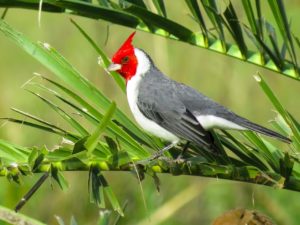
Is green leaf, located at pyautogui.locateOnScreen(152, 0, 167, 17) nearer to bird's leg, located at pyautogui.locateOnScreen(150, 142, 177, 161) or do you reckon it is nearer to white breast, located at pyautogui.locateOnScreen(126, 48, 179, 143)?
bird's leg, located at pyautogui.locateOnScreen(150, 142, 177, 161)

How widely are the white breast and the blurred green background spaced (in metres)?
0.39

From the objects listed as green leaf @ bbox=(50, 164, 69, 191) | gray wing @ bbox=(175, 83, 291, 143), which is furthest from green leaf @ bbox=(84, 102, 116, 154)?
gray wing @ bbox=(175, 83, 291, 143)

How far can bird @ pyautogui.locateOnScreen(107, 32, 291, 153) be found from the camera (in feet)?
14.0

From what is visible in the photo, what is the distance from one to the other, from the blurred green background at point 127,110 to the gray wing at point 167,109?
0.52 metres

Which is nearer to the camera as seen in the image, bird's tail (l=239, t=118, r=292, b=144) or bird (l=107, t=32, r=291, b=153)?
bird's tail (l=239, t=118, r=292, b=144)

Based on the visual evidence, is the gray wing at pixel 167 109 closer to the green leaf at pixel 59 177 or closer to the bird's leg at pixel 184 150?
the bird's leg at pixel 184 150

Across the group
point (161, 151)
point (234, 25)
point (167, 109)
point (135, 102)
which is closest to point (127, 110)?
point (135, 102)

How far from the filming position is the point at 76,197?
20.1ft

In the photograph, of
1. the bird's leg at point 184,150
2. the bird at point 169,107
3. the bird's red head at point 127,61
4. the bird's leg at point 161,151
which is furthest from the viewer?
the bird's red head at point 127,61

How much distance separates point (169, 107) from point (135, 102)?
266 millimetres

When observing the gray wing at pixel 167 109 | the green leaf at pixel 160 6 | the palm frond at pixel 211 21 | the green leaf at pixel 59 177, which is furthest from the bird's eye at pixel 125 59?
the green leaf at pixel 59 177

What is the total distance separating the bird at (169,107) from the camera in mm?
4270

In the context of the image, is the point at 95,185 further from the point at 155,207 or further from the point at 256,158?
the point at 155,207

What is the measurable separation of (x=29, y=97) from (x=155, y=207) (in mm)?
3542
